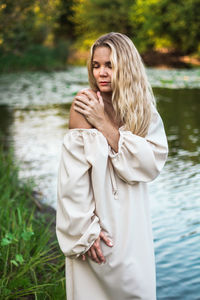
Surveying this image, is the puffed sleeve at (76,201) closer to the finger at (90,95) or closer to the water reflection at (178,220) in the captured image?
the finger at (90,95)

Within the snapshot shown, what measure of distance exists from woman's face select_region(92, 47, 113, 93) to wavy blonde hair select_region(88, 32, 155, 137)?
3cm

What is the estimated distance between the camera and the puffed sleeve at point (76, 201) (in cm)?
218

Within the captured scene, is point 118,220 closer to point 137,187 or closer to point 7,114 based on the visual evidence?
point 137,187

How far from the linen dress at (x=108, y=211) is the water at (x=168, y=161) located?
1.15m

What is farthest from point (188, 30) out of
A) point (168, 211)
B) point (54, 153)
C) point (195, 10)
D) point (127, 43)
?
point (127, 43)

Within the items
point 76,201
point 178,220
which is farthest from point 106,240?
point 178,220

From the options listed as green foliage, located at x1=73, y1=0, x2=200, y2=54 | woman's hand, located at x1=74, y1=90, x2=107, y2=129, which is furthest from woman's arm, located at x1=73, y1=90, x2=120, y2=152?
green foliage, located at x1=73, y1=0, x2=200, y2=54

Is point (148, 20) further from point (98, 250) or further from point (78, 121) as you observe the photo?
point (98, 250)

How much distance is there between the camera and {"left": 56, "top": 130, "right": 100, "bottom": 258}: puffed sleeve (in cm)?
218

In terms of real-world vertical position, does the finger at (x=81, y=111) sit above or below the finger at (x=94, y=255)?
above

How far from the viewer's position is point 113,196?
228 centimetres

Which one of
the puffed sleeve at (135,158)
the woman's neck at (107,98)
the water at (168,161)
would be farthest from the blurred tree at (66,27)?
the puffed sleeve at (135,158)

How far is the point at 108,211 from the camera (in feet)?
7.42

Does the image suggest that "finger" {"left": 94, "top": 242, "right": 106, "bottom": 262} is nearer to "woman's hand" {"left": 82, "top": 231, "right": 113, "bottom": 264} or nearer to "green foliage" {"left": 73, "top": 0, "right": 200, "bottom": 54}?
"woman's hand" {"left": 82, "top": 231, "right": 113, "bottom": 264}
